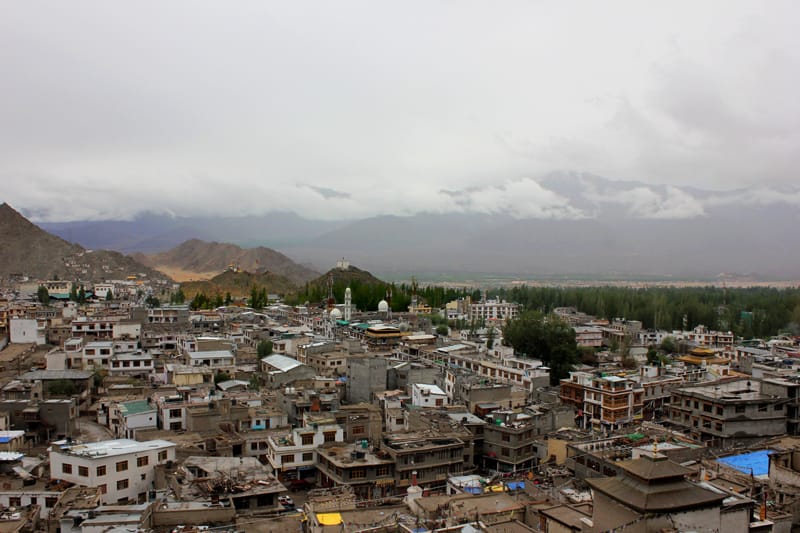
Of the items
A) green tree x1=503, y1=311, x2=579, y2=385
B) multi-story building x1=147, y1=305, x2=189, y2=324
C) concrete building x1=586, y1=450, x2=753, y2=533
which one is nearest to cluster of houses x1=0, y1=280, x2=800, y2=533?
concrete building x1=586, y1=450, x2=753, y2=533


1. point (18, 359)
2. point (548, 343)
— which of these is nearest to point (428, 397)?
point (548, 343)

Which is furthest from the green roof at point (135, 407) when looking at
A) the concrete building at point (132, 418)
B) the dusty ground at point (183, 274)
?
the dusty ground at point (183, 274)

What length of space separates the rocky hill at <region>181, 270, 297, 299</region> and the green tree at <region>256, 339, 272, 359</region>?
48.8 m

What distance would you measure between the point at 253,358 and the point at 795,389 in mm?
25370

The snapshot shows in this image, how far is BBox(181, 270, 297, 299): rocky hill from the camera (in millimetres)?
86250

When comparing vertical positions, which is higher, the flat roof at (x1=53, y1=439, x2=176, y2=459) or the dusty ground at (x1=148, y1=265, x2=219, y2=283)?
the dusty ground at (x1=148, y1=265, x2=219, y2=283)

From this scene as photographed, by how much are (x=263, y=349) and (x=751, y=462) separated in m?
25.6

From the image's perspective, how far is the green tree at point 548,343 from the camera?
3544cm

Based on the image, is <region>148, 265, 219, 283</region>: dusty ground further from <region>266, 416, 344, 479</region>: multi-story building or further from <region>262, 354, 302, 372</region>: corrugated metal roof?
<region>266, 416, 344, 479</region>: multi-story building

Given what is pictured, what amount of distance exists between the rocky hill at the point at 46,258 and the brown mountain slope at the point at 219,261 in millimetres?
33374

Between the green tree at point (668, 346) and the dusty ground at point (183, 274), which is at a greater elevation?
the dusty ground at point (183, 274)

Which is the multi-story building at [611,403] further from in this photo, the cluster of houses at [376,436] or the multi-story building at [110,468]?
the multi-story building at [110,468]

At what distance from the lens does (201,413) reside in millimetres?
21719

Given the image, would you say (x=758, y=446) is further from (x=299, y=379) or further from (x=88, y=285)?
(x=88, y=285)
